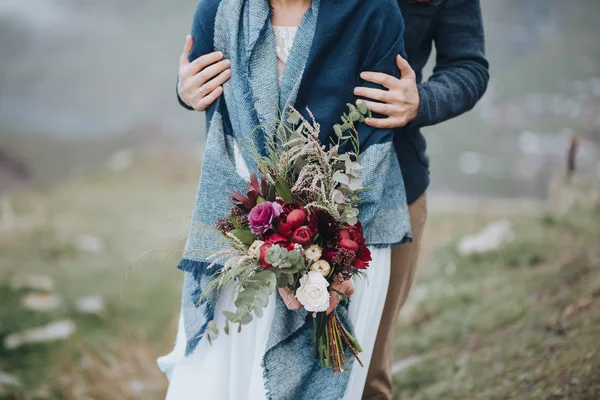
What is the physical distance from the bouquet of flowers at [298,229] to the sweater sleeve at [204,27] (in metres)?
0.37

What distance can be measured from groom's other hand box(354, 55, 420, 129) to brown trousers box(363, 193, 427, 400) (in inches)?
18.8

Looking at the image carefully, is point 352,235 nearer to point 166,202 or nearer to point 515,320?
point 515,320

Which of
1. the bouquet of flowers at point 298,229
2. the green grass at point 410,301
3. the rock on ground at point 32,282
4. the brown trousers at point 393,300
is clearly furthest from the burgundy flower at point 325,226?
the rock on ground at point 32,282

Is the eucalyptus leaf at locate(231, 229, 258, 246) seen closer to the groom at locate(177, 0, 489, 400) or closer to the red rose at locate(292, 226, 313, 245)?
the red rose at locate(292, 226, 313, 245)

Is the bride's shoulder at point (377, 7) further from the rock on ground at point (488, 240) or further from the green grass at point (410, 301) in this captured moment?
the rock on ground at point (488, 240)

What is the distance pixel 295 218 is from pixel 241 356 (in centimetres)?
53


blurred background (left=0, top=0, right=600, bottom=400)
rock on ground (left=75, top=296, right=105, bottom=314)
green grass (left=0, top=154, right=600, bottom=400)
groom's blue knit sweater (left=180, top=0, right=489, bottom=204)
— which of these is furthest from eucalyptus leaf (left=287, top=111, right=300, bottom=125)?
rock on ground (left=75, top=296, right=105, bottom=314)

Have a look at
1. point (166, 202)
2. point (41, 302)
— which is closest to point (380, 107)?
point (41, 302)

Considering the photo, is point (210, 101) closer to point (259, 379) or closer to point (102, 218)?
point (259, 379)

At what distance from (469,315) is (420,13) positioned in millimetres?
2366

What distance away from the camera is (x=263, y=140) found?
5.50 ft

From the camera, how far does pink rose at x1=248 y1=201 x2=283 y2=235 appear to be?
4.68 feet

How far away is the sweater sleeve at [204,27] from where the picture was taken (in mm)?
1720

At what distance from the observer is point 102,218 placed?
205 inches
